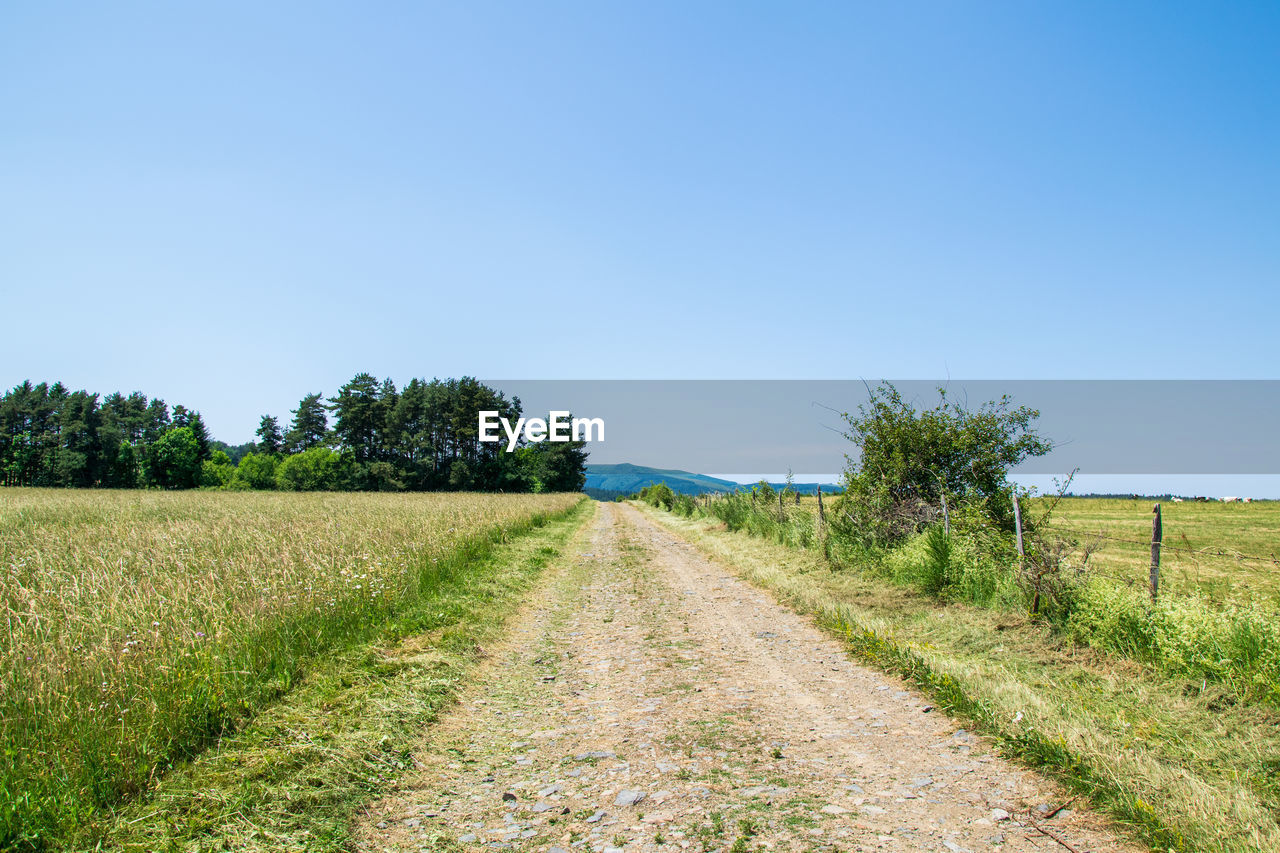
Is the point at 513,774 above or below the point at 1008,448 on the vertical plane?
below

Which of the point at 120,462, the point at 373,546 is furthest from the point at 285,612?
the point at 120,462

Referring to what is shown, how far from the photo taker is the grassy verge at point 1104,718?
3488mm

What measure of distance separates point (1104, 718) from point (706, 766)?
11.5 feet

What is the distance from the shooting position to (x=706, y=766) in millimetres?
4223

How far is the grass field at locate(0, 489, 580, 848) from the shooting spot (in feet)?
11.7

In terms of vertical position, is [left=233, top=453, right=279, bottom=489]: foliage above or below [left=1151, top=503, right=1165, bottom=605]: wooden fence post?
below

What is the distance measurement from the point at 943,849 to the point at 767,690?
2767 mm

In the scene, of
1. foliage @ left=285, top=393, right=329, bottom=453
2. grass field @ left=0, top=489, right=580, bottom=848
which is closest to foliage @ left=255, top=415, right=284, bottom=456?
foliage @ left=285, top=393, right=329, bottom=453

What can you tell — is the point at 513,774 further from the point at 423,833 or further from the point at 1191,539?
the point at 1191,539

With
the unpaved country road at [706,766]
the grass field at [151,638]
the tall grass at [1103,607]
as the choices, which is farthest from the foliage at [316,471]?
the unpaved country road at [706,766]

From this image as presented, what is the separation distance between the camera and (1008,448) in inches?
485

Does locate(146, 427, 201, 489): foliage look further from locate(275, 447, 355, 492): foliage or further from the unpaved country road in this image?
the unpaved country road

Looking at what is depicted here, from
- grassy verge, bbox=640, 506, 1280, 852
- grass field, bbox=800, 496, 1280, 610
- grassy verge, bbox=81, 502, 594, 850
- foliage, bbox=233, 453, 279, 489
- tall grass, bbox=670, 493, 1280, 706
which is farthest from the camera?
foliage, bbox=233, 453, 279, 489

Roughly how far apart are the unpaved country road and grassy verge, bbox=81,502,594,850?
0.26 metres
